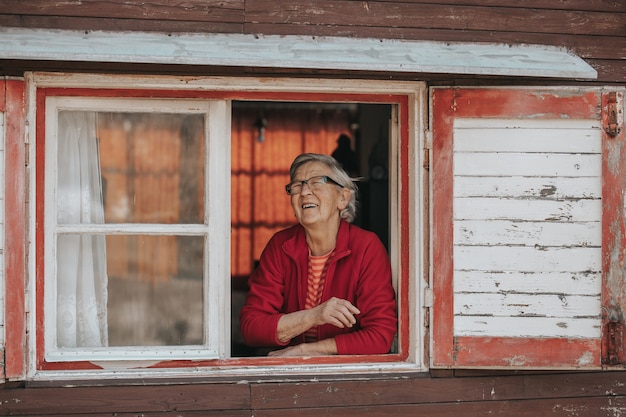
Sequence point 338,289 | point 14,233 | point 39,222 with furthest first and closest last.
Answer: point 338,289, point 39,222, point 14,233

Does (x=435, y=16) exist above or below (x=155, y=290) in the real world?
above

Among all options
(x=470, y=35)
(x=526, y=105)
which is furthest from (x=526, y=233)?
(x=470, y=35)

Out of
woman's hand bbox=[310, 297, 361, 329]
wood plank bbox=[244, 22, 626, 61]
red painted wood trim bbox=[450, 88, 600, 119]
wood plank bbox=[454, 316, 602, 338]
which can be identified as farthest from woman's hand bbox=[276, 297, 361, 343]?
wood plank bbox=[244, 22, 626, 61]

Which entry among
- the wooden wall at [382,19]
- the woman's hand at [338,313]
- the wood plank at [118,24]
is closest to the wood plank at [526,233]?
the woman's hand at [338,313]

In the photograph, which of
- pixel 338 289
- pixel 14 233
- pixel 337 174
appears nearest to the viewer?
pixel 14 233

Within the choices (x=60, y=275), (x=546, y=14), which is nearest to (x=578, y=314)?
(x=546, y=14)

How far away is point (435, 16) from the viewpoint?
3.73 m

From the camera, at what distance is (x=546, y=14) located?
12.4 ft

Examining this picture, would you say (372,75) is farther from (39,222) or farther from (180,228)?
(39,222)

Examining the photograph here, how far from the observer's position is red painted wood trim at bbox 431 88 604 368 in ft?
11.7

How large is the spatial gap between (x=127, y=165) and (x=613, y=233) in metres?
2.23

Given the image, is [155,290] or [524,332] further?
[155,290]

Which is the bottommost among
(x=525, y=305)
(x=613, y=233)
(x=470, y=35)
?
(x=525, y=305)

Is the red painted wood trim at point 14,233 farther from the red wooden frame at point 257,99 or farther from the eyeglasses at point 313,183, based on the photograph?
the eyeglasses at point 313,183
